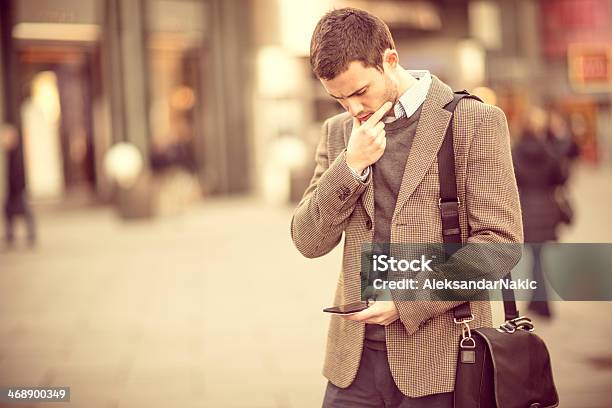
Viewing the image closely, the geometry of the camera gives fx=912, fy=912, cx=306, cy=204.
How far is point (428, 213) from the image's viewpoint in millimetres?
2279

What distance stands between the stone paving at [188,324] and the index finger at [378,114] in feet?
9.49

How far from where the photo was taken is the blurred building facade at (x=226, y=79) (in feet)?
51.0

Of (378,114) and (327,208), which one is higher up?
(378,114)

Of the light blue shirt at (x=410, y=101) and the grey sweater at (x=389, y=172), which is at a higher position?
the light blue shirt at (x=410, y=101)

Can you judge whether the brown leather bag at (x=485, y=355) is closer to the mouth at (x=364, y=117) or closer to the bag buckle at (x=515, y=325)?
the bag buckle at (x=515, y=325)

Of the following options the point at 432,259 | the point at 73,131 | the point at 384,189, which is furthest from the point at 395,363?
the point at 73,131

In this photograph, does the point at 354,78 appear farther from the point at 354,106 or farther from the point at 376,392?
the point at 376,392

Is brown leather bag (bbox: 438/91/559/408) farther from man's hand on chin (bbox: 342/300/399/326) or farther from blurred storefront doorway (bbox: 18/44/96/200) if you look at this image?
blurred storefront doorway (bbox: 18/44/96/200)

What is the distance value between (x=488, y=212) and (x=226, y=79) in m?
16.8

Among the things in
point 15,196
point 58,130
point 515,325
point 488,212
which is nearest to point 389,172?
point 488,212

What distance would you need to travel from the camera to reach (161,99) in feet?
64.2

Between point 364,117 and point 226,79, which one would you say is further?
point 226,79

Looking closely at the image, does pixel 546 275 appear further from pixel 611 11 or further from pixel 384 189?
pixel 611 11

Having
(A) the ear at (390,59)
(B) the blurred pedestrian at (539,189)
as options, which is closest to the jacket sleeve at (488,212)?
(A) the ear at (390,59)
